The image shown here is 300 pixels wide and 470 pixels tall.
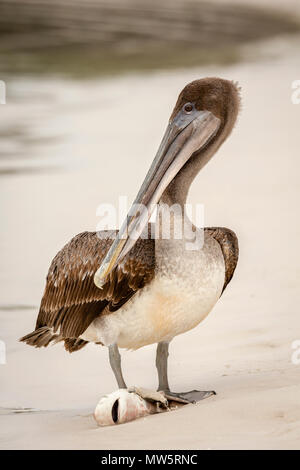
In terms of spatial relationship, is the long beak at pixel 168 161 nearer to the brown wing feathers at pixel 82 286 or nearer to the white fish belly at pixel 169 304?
the brown wing feathers at pixel 82 286

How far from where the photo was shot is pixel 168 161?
12.8 feet

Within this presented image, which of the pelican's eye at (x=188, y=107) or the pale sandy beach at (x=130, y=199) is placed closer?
the pelican's eye at (x=188, y=107)

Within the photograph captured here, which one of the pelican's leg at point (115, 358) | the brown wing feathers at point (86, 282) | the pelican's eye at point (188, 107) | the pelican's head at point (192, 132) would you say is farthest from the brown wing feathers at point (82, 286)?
the pelican's eye at point (188, 107)

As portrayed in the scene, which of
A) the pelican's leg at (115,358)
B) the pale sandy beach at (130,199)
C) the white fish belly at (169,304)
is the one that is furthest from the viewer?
the pale sandy beach at (130,199)

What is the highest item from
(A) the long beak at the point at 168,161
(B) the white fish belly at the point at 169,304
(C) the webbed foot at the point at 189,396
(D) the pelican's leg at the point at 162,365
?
(A) the long beak at the point at 168,161

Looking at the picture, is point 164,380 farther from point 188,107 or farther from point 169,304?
point 188,107

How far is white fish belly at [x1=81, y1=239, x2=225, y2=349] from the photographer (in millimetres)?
3707

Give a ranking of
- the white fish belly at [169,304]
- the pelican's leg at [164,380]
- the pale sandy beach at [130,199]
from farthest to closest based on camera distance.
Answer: the pale sandy beach at [130,199] < the pelican's leg at [164,380] < the white fish belly at [169,304]

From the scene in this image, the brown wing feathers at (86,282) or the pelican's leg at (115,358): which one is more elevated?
the brown wing feathers at (86,282)

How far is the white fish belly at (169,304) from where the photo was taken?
3.71m

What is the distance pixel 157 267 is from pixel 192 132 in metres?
0.61

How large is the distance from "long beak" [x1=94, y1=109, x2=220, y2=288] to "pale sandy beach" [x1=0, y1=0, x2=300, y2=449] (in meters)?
0.79

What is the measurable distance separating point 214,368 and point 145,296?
4.99 ft

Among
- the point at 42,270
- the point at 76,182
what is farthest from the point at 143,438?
the point at 76,182
